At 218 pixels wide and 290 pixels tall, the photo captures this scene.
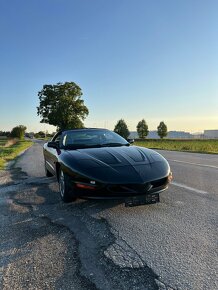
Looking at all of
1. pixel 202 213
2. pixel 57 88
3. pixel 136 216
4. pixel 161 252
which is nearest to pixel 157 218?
pixel 136 216

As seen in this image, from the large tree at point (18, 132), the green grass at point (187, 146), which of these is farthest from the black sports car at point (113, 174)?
the large tree at point (18, 132)

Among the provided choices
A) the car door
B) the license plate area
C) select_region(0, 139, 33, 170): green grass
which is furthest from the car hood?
select_region(0, 139, 33, 170): green grass

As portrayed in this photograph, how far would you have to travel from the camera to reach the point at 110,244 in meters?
3.24

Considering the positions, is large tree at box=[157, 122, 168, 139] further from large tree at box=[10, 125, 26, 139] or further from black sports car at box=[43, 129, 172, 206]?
black sports car at box=[43, 129, 172, 206]

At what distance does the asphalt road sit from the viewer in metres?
2.51

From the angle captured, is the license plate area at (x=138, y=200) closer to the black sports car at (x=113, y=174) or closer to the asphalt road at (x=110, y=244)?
the black sports car at (x=113, y=174)

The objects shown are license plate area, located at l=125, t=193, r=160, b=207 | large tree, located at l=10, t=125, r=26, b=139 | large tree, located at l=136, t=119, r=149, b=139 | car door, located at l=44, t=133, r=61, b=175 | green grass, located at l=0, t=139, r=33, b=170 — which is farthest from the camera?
large tree, located at l=136, t=119, r=149, b=139

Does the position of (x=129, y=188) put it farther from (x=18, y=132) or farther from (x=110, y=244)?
(x=18, y=132)

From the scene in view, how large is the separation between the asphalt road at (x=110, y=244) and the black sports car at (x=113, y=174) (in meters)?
0.31

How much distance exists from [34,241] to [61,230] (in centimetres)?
42

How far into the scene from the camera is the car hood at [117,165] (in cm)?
418

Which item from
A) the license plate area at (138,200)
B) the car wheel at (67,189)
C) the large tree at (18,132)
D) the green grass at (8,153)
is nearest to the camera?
the license plate area at (138,200)

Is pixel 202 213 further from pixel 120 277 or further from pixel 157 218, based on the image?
pixel 120 277

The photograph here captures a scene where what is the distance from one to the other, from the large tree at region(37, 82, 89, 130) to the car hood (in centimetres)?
5858
